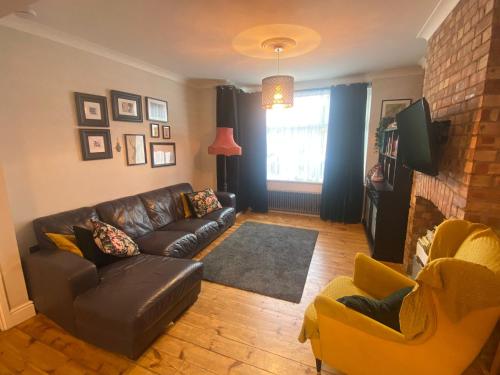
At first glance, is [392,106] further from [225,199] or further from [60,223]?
[60,223]

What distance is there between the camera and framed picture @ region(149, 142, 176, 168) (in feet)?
11.7

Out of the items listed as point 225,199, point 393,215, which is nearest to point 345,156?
point 393,215

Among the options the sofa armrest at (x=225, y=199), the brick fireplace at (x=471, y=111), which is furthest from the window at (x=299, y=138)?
the brick fireplace at (x=471, y=111)

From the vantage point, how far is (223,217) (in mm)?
3605

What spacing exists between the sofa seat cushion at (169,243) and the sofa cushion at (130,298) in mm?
386

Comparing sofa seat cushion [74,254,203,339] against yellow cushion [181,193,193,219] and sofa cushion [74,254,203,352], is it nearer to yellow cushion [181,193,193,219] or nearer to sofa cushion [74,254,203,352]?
sofa cushion [74,254,203,352]

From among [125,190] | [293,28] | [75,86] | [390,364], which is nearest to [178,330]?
[390,364]

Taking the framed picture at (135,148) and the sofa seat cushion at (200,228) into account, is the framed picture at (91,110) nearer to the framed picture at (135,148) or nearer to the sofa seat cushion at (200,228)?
the framed picture at (135,148)

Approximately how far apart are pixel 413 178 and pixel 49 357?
364 cm

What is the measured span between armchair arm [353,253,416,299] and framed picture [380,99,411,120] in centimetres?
284

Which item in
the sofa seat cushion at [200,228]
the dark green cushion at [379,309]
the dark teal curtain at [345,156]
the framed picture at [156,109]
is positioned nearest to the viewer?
the dark green cushion at [379,309]

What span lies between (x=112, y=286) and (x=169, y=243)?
83 cm

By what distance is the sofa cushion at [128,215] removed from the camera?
271cm

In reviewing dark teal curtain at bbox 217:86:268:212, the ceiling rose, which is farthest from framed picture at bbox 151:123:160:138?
the ceiling rose
